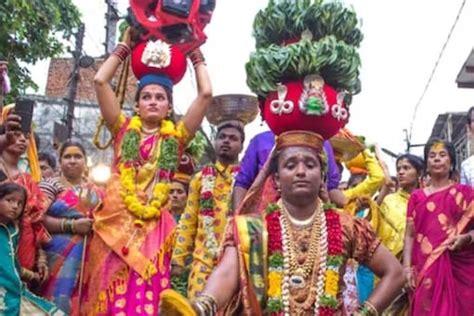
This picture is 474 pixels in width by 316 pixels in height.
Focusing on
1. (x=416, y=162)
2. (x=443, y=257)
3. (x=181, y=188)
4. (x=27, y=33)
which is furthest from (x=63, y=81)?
(x=443, y=257)

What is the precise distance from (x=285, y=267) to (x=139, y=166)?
193 cm

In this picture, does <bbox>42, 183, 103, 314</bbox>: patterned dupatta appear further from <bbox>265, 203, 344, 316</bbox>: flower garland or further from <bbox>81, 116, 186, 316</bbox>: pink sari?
<bbox>265, 203, 344, 316</bbox>: flower garland

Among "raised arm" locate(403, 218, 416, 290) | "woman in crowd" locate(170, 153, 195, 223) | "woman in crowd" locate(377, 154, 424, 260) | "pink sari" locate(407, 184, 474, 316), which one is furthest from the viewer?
"woman in crowd" locate(170, 153, 195, 223)

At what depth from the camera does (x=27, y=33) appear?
47.8ft

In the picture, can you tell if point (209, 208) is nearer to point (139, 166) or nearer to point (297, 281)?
point (139, 166)

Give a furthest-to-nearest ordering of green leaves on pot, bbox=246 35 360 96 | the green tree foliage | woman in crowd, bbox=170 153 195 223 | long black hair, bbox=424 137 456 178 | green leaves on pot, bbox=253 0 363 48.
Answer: the green tree foliage → woman in crowd, bbox=170 153 195 223 → long black hair, bbox=424 137 456 178 → green leaves on pot, bbox=253 0 363 48 → green leaves on pot, bbox=246 35 360 96

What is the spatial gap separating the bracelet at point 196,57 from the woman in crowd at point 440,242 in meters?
2.24

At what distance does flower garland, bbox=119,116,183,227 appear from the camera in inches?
216

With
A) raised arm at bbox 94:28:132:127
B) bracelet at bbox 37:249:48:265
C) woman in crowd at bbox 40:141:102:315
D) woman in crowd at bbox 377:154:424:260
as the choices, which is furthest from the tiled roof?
raised arm at bbox 94:28:132:127

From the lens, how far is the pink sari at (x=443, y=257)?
6336 millimetres

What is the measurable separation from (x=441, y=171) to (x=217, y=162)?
1943 mm

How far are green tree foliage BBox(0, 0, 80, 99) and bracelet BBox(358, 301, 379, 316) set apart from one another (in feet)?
35.4

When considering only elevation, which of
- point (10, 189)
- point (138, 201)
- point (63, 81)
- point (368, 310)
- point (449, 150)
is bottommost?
point (368, 310)

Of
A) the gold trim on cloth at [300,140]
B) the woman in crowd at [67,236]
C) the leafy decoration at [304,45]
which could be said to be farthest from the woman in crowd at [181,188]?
the gold trim on cloth at [300,140]
